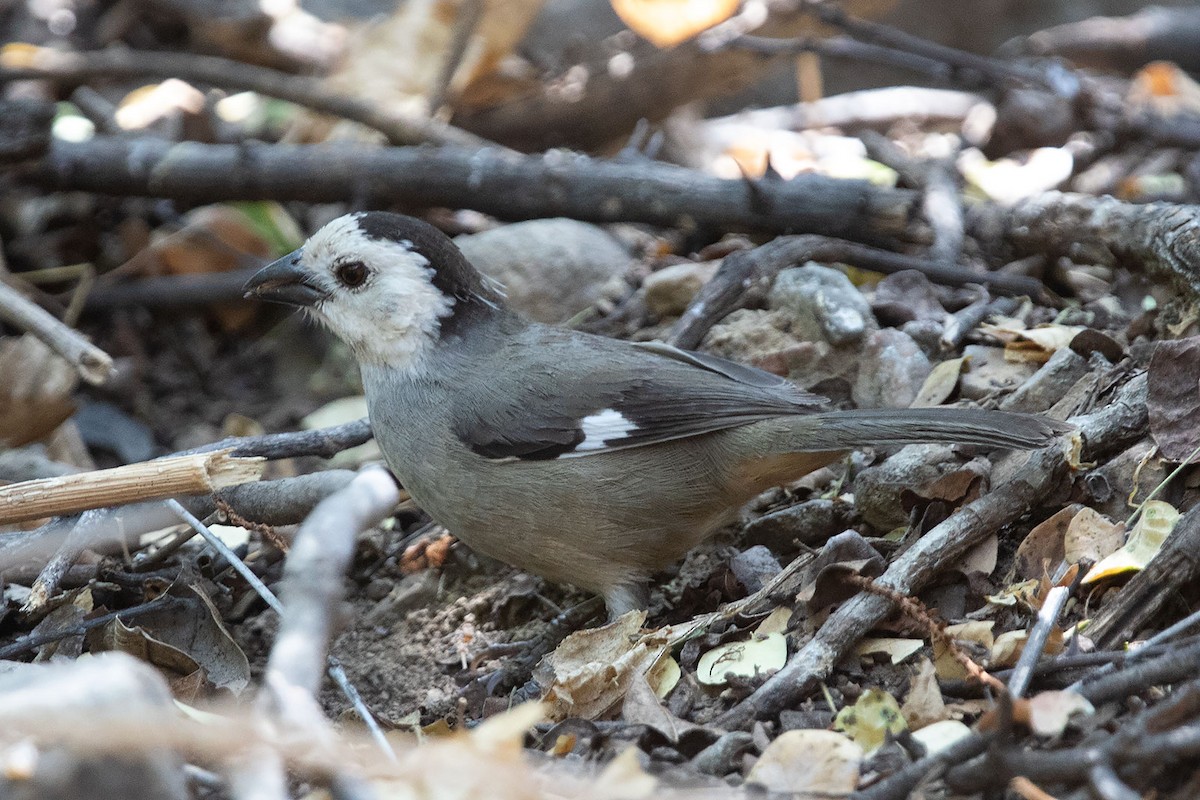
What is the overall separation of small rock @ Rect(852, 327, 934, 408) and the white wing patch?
1027 millimetres

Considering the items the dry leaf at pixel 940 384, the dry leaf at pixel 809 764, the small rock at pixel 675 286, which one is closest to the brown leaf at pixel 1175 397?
the dry leaf at pixel 940 384

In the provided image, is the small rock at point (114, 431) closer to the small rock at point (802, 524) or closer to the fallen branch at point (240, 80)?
the fallen branch at point (240, 80)

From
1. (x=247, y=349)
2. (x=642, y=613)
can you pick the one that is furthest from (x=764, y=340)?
(x=247, y=349)

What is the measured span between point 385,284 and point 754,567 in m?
1.55

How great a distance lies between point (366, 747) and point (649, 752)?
28.3 inches

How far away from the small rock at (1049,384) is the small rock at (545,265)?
6.86ft

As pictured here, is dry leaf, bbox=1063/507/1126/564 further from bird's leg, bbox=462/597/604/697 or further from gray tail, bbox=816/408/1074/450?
bird's leg, bbox=462/597/604/697

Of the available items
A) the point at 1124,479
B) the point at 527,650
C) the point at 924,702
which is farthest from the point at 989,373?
the point at 527,650

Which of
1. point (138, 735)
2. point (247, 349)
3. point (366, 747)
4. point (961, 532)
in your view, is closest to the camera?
point (138, 735)

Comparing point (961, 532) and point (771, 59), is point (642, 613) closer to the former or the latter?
point (961, 532)

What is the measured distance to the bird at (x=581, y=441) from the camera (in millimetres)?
3682

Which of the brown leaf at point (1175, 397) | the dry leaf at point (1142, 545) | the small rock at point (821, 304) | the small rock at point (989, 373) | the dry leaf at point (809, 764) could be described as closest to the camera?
the dry leaf at point (809, 764)

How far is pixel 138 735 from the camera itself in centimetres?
175

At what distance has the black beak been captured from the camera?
13.6ft
